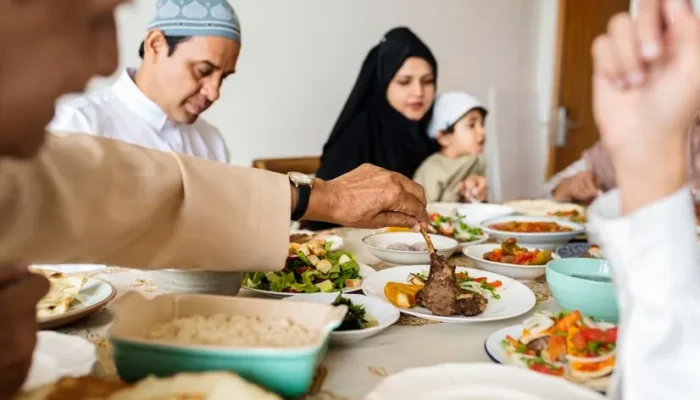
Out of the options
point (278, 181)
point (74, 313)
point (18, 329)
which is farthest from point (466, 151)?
point (18, 329)

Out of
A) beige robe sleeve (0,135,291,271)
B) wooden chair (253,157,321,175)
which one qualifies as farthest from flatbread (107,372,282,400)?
wooden chair (253,157,321,175)

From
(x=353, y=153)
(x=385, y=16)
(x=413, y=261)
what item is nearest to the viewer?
(x=413, y=261)

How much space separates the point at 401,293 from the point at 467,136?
211 centimetres

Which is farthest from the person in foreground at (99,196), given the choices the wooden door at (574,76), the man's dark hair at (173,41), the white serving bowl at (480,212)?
the wooden door at (574,76)

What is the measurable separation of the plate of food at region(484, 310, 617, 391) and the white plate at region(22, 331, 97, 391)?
0.55 m

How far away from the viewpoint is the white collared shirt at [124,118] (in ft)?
6.44

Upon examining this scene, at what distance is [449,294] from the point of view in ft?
3.48

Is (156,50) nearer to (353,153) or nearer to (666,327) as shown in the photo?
(353,153)

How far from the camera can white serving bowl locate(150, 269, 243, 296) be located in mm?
1039

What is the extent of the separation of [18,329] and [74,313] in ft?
1.09

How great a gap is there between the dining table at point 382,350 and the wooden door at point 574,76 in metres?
3.66

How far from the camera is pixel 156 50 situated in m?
2.12

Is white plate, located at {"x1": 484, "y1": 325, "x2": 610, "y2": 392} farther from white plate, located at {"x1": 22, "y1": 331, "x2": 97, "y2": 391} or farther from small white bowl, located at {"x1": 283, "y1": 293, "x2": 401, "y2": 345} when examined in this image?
white plate, located at {"x1": 22, "y1": 331, "x2": 97, "y2": 391}

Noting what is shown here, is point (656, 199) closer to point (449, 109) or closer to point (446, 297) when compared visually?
point (446, 297)
